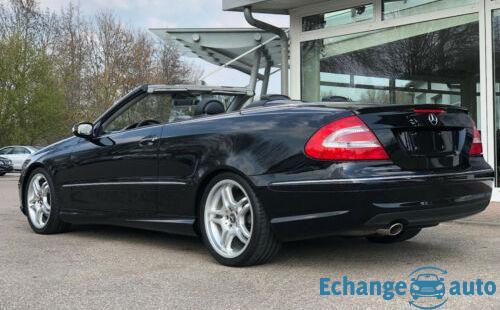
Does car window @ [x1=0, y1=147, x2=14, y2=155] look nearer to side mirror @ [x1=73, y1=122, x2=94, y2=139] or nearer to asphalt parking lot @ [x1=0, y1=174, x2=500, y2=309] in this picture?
asphalt parking lot @ [x1=0, y1=174, x2=500, y2=309]

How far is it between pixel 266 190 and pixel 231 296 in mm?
819

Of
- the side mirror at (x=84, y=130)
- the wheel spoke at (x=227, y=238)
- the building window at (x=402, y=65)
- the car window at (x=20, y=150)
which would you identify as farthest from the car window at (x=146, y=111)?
the car window at (x=20, y=150)

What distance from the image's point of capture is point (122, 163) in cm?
558

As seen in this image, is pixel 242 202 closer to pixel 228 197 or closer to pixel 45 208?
pixel 228 197

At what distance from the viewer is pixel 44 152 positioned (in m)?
6.71

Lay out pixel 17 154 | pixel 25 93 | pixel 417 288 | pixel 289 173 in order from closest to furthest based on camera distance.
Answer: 1. pixel 417 288
2. pixel 289 173
3. pixel 17 154
4. pixel 25 93

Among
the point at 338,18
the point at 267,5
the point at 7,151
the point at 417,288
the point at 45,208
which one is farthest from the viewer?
the point at 7,151

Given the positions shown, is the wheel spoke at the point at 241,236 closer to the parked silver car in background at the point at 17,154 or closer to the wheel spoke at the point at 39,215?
the wheel spoke at the point at 39,215

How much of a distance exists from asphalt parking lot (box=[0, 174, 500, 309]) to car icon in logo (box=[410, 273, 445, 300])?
0.12m

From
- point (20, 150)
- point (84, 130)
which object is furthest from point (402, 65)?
point (20, 150)

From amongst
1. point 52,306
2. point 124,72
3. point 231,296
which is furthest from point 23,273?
point 124,72

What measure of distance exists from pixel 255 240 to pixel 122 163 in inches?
68.0

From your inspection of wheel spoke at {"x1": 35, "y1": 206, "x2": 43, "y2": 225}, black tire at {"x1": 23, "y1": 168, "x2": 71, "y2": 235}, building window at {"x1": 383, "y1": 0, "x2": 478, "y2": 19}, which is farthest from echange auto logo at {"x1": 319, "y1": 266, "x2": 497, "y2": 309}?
building window at {"x1": 383, "y1": 0, "x2": 478, "y2": 19}

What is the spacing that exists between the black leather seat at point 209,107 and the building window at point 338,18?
5852 mm
